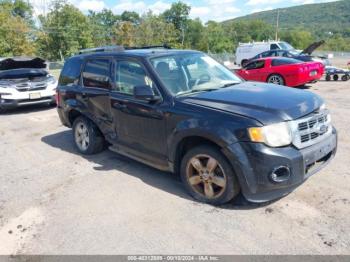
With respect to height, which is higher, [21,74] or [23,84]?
[21,74]

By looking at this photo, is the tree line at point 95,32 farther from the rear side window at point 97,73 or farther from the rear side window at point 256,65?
the rear side window at point 97,73

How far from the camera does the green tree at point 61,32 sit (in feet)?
209

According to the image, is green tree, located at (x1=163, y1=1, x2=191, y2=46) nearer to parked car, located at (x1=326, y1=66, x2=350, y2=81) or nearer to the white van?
the white van

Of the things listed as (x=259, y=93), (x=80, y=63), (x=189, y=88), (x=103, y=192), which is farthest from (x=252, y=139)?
(x=80, y=63)

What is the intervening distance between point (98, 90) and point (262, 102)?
2679 mm

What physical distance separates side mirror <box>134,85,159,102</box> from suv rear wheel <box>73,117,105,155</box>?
5.74ft

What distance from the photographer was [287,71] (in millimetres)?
12273

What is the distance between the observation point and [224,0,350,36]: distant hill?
11231 centimetres

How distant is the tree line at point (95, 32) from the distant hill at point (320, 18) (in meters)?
11.3

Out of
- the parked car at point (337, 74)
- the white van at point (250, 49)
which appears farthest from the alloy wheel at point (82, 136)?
the white van at point (250, 49)

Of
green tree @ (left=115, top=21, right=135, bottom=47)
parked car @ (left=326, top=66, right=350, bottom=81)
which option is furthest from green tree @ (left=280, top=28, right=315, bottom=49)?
parked car @ (left=326, top=66, right=350, bottom=81)

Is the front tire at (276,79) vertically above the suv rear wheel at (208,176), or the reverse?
the front tire at (276,79)

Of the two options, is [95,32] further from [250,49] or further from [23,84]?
[23,84]

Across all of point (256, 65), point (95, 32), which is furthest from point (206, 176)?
point (95, 32)
